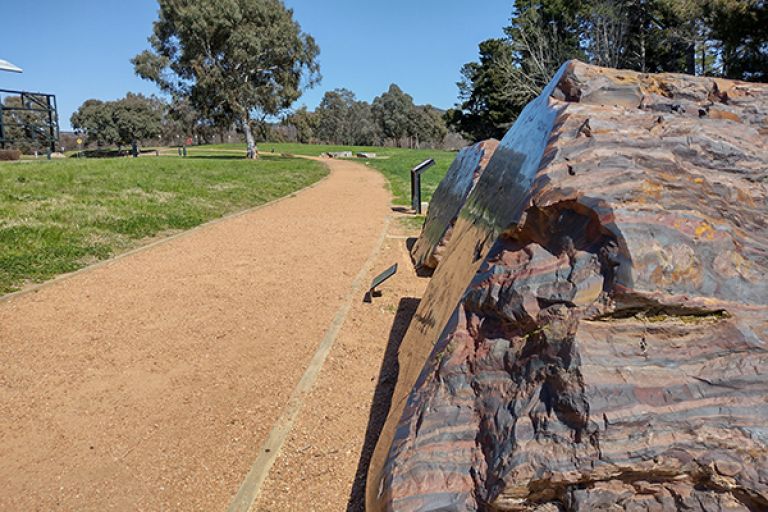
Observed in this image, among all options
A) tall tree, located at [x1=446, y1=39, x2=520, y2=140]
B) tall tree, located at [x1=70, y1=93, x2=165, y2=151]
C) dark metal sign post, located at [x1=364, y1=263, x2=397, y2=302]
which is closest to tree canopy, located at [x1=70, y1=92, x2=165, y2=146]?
tall tree, located at [x1=70, y1=93, x2=165, y2=151]

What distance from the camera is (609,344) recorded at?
1.72 m

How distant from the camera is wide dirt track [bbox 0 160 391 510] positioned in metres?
2.84

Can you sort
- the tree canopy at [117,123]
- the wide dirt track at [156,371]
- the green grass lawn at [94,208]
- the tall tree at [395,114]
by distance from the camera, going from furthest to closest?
the tall tree at [395,114] → the tree canopy at [117,123] → the green grass lawn at [94,208] → the wide dirt track at [156,371]

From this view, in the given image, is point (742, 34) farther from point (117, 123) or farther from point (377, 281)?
point (117, 123)

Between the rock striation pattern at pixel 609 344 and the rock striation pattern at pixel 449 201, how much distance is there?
295 centimetres

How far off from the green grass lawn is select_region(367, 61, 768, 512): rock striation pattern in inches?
221

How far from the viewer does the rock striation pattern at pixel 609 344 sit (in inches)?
62.4

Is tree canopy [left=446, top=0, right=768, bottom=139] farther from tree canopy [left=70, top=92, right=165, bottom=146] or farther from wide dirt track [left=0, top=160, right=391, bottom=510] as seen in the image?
tree canopy [left=70, top=92, right=165, bottom=146]

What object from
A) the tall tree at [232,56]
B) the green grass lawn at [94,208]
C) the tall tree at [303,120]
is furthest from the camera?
the tall tree at [303,120]

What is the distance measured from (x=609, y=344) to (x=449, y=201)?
15.1ft

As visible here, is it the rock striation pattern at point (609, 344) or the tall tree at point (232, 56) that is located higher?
the tall tree at point (232, 56)

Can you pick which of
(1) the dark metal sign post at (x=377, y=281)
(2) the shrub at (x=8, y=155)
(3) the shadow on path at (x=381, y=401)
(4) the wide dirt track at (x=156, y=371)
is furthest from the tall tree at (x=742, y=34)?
(2) the shrub at (x=8, y=155)

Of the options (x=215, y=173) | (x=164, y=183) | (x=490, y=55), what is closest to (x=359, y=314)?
(x=164, y=183)

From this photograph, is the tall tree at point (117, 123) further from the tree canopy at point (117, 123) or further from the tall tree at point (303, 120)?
the tall tree at point (303, 120)
